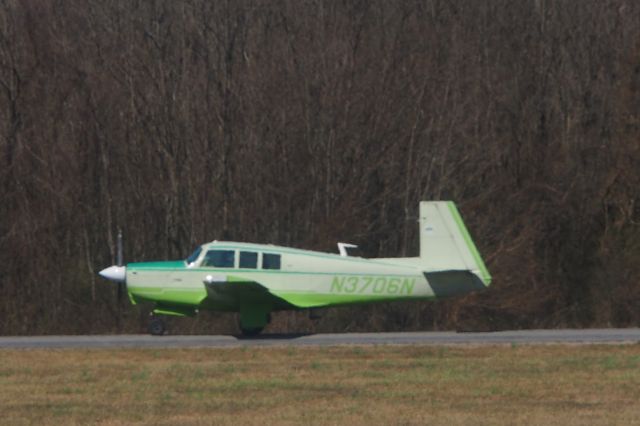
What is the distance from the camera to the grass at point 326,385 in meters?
12.9

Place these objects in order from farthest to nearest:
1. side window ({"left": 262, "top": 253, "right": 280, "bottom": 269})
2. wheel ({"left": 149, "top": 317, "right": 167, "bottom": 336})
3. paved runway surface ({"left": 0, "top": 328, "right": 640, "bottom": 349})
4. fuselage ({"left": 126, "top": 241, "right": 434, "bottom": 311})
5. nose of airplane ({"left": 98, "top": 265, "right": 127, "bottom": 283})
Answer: wheel ({"left": 149, "top": 317, "right": 167, "bottom": 336}) → nose of airplane ({"left": 98, "top": 265, "right": 127, "bottom": 283}) → side window ({"left": 262, "top": 253, "right": 280, "bottom": 269}) → fuselage ({"left": 126, "top": 241, "right": 434, "bottom": 311}) → paved runway surface ({"left": 0, "top": 328, "right": 640, "bottom": 349})

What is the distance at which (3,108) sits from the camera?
30188 mm

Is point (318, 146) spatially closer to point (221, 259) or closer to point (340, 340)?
point (221, 259)

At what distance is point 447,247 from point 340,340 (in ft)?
8.11

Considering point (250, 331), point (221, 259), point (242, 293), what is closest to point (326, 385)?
point (242, 293)

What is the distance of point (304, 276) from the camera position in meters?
22.4

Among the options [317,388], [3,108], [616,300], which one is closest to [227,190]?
[3,108]

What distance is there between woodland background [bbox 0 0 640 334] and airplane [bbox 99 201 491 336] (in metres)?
3.26

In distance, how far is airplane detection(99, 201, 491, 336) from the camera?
2209 centimetres

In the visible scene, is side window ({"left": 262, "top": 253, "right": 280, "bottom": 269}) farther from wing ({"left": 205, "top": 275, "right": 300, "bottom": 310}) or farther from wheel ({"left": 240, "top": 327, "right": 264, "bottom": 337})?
wheel ({"left": 240, "top": 327, "right": 264, "bottom": 337})

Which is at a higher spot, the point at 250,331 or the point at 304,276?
the point at 304,276

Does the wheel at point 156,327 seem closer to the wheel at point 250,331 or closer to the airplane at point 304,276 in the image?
the airplane at point 304,276

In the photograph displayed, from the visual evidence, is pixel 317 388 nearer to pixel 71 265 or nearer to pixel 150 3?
pixel 71 265

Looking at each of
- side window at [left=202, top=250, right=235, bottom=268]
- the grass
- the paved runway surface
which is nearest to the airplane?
side window at [left=202, top=250, right=235, bottom=268]
